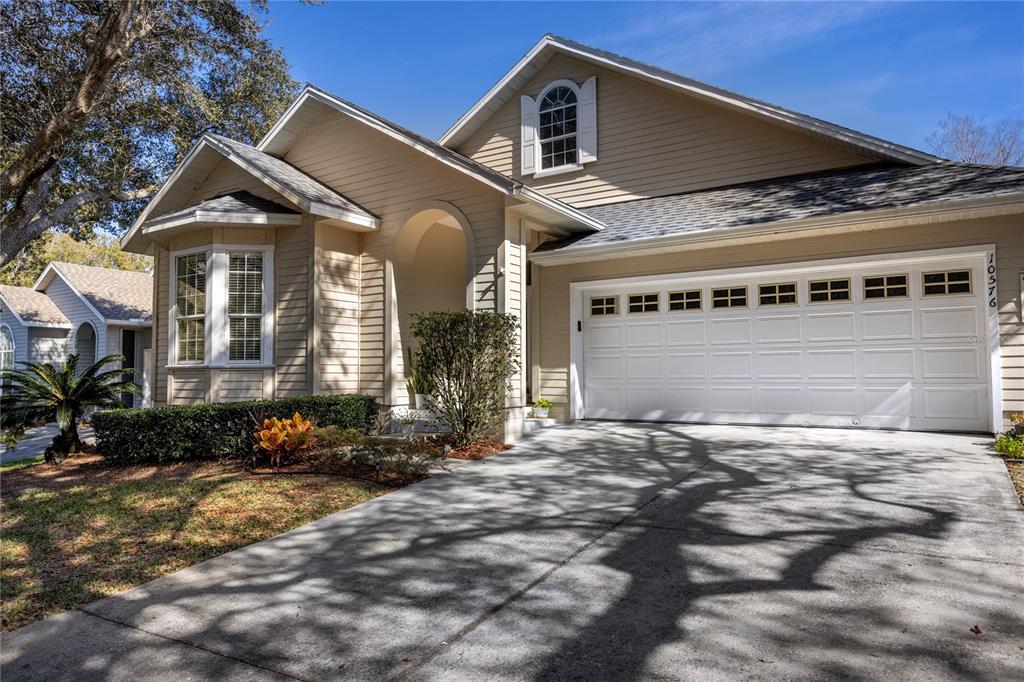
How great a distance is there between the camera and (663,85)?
11617mm

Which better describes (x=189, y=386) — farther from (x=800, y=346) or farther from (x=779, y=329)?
(x=800, y=346)

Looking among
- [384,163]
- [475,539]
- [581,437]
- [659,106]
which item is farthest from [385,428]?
[659,106]

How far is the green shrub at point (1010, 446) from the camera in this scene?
6902 mm

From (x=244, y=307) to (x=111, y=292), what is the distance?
14278mm

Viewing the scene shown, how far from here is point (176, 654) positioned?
3.06m

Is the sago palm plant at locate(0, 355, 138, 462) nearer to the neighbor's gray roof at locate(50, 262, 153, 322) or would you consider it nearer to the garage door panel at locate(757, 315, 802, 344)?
the garage door panel at locate(757, 315, 802, 344)

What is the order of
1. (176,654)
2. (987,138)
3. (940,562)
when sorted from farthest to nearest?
(987,138), (940,562), (176,654)

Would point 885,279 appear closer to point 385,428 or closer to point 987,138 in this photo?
point 385,428

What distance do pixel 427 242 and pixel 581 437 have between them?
4820 mm

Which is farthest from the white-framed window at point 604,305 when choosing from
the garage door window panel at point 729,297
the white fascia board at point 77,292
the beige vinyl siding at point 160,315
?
the white fascia board at point 77,292

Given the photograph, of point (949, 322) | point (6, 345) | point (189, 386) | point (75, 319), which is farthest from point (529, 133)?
point (6, 345)

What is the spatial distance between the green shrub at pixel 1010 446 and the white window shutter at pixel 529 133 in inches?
365

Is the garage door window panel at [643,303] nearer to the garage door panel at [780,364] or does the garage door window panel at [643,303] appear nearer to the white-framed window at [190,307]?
the garage door panel at [780,364]

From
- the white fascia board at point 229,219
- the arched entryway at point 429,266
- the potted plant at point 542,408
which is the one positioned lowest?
the potted plant at point 542,408
